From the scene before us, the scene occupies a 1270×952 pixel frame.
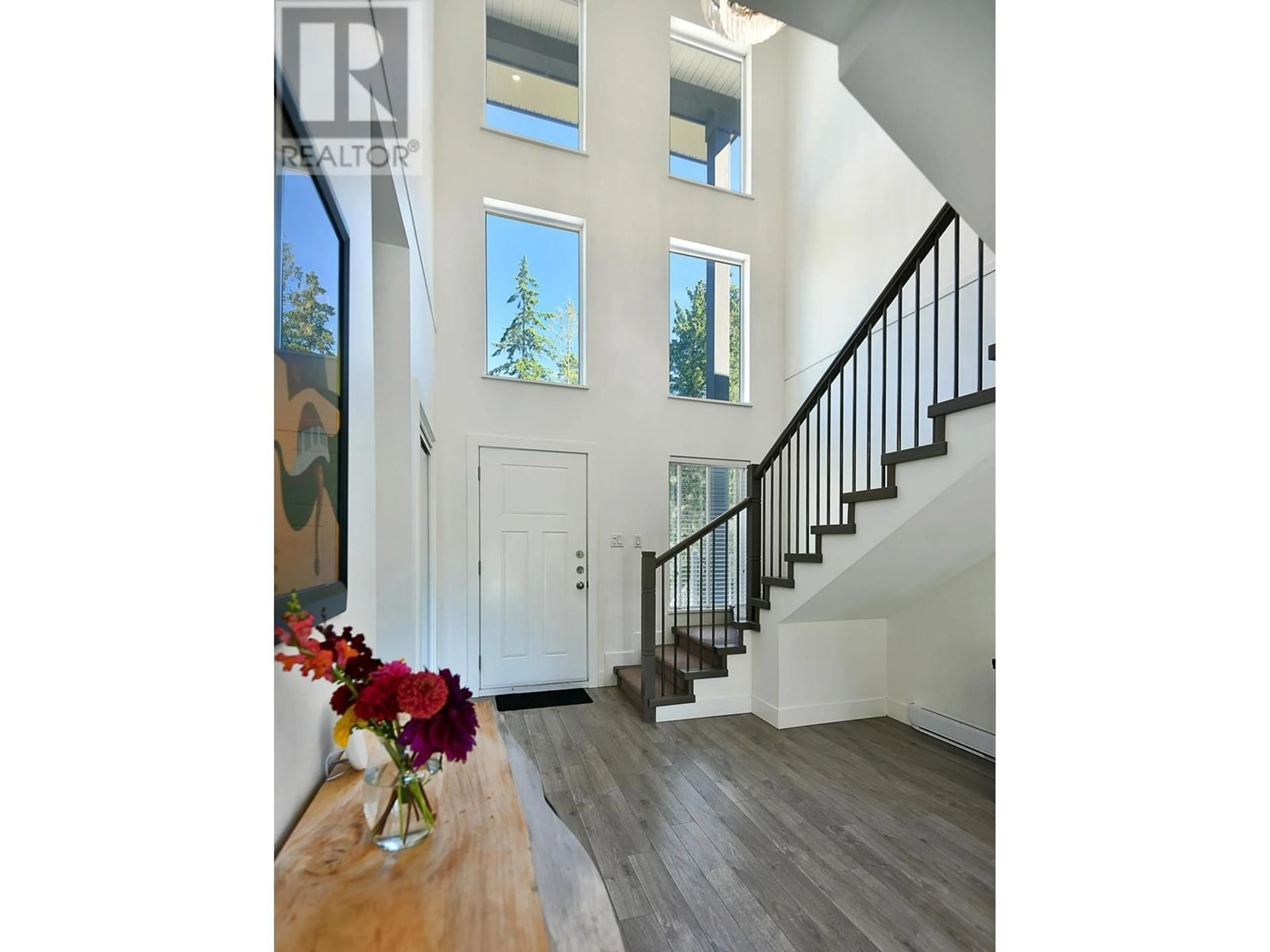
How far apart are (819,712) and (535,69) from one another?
17.3ft

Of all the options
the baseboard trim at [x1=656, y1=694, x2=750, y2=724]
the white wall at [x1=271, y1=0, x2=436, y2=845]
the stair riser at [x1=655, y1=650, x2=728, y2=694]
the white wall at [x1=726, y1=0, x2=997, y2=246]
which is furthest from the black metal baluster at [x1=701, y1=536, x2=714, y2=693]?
the white wall at [x1=726, y1=0, x2=997, y2=246]

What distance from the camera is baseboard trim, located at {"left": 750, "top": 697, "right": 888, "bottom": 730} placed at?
12.4 feet

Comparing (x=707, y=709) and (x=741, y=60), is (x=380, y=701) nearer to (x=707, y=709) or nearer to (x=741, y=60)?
(x=707, y=709)

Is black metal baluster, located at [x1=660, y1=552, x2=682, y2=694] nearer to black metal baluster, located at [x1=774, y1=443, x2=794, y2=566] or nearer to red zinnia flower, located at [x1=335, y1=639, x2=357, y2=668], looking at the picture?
black metal baluster, located at [x1=774, y1=443, x2=794, y2=566]

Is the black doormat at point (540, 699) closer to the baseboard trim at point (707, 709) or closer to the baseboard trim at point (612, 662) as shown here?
the baseboard trim at point (612, 662)

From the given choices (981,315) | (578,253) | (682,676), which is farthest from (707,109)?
(682,676)

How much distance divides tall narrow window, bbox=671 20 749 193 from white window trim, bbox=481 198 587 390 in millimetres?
1088

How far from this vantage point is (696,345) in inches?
206

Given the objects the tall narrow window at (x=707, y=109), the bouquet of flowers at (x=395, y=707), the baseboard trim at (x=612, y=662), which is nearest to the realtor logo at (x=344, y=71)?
the bouquet of flowers at (x=395, y=707)

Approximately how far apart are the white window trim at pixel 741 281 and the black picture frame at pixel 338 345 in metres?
3.86

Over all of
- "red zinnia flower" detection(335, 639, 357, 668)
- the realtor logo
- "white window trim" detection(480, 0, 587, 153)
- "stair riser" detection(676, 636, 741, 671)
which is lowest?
"stair riser" detection(676, 636, 741, 671)

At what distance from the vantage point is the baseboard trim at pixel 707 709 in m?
3.85
